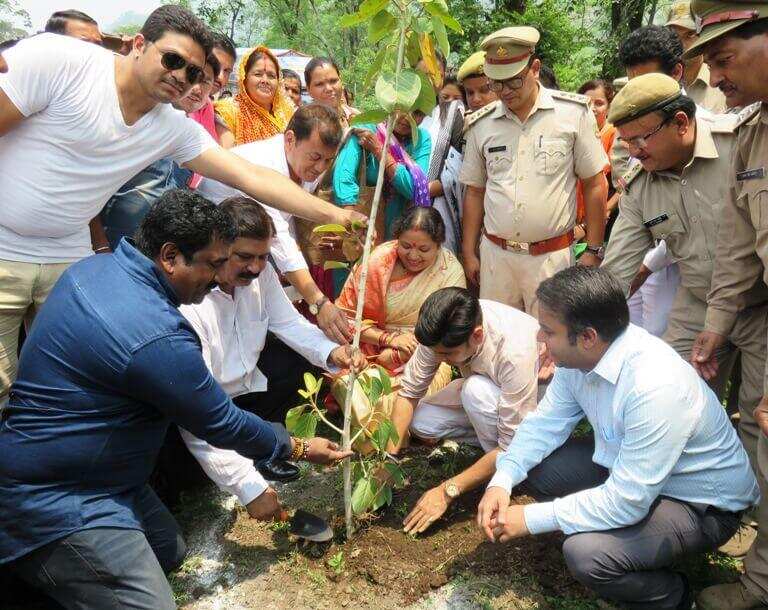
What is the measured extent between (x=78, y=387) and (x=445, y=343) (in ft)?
4.74

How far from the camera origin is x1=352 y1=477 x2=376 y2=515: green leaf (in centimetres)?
265

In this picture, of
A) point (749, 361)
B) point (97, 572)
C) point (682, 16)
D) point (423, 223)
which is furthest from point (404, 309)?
point (682, 16)

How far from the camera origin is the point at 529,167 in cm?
361

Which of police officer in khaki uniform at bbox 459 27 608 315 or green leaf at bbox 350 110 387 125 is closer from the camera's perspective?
green leaf at bbox 350 110 387 125

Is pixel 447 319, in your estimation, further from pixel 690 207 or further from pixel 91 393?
pixel 91 393

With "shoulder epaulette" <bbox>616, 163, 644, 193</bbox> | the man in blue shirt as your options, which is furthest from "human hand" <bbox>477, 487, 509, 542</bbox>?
"shoulder epaulette" <bbox>616, 163, 644, 193</bbox>

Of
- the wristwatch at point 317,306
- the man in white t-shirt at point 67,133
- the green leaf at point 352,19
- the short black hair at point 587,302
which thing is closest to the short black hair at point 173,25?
the man in white t-shirt at point 67,133

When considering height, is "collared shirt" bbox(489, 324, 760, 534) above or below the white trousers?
above

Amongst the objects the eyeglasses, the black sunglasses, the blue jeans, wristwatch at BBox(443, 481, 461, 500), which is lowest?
wristwatch at BBox(443, 481, 461, 500)

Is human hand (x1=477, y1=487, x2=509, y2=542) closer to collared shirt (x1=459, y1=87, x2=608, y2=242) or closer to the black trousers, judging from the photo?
the black trousers

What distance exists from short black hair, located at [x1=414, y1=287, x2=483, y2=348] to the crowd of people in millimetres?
13

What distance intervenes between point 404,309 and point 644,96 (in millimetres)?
1673

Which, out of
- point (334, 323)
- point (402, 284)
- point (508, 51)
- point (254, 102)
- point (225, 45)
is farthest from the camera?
point (254, 102)

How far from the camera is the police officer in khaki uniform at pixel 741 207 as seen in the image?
2020 mm
